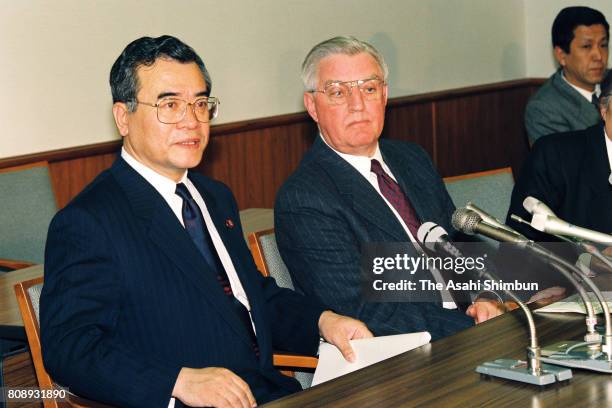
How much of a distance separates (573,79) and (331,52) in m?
2.85

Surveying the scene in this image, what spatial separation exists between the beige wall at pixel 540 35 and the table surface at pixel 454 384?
5.13 meters

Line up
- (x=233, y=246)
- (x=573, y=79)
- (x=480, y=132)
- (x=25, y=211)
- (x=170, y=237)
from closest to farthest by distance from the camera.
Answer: (x=170, y=237)
(x=233, y=246)
(x=25, y=211)
(x=573, y=79)
(x=480, y=132)

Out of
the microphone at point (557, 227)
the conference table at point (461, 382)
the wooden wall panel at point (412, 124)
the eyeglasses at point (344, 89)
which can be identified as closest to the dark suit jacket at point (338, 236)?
the eyeglasses at point (344, 89)

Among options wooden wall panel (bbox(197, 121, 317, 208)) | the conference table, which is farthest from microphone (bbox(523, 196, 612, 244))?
wooden wall panel (bbox(197, 121, 317, 208))

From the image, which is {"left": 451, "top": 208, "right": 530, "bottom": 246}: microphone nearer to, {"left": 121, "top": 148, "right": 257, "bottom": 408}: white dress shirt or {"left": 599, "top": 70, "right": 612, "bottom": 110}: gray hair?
{"left": 121, "top": 148, "right": 257, "bottom": 408}: white dress shirt

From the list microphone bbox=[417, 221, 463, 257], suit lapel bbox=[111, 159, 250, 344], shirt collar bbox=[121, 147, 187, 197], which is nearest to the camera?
microphone bbox=[417, 221, 463, 257]

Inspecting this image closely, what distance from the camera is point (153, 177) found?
259cm

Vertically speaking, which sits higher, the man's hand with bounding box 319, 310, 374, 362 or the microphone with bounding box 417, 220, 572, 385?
the microphone with bounding box 417, 220, 572, 385

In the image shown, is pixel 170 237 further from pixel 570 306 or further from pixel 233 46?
pixel 233 46

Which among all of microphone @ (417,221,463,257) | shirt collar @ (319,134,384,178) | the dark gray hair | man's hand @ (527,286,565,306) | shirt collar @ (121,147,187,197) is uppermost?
the dark gray hair

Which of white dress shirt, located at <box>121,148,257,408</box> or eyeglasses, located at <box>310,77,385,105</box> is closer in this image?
white dress shirt, located at <box>121,148,257,408</box>

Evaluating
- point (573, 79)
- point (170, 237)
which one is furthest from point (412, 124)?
point (170, 237)

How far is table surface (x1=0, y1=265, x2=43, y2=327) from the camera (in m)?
2.95

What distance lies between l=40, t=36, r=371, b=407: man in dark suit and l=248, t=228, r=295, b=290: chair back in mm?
283
